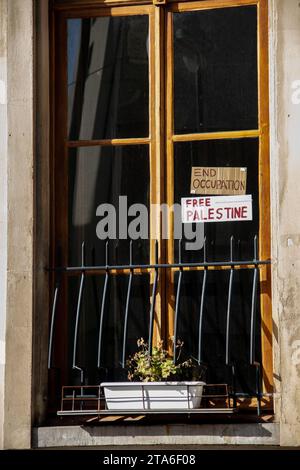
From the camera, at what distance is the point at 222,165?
872 cm

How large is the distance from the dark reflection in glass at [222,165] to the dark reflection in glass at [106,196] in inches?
9.5

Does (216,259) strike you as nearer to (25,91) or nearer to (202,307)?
(202,307)

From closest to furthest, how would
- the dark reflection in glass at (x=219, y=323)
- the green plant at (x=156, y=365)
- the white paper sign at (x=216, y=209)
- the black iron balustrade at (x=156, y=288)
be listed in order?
the green plant at (x=156, y=365) < the black iron balustrade at (x=156, y=288) < the dark reflection in glass at (x=219, y=323) < the white paper sign at (x=216, y=209)

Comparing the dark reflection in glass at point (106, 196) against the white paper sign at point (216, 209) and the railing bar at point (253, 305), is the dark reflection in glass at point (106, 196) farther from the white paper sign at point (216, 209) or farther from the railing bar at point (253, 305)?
the railing bar at point (253, 305)

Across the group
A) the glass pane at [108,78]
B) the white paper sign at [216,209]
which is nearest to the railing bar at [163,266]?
the white paper sign at [216,209]

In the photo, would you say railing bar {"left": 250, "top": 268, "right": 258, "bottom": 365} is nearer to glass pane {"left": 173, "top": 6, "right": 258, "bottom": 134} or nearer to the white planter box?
the white planter box

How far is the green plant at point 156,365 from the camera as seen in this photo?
829cm

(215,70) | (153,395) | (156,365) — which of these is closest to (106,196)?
(215,70)

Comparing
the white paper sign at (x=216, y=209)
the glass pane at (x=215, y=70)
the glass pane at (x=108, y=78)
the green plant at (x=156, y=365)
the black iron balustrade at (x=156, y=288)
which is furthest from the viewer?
the glass pane at (x=108, y=78)

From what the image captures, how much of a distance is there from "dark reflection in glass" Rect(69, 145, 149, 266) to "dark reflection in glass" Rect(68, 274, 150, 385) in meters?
0.17

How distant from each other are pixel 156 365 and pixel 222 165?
1377 millimetres

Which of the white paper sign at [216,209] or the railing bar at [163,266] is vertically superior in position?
the white paper sign at [216,209]

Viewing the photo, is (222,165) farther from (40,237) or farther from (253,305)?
(40,237)
